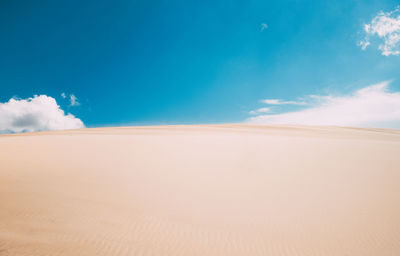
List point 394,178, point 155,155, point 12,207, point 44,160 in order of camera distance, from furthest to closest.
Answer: point 155,155, point 44,160, point 394,178, point 12,207

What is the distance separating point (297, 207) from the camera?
4.99m

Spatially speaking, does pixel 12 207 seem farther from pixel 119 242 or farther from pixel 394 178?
pixel 394 178

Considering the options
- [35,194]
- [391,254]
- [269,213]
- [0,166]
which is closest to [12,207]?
[35,194]

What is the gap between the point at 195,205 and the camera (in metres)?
4.96

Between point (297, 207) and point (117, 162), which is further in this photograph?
point (117, 162)

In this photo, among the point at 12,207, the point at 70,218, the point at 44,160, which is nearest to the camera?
the point at 70,218

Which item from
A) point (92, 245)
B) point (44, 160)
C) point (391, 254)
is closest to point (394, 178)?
point (391, 254)

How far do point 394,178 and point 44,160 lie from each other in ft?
43.7

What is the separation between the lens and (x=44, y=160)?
7844 millimetres

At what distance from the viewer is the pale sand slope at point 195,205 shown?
3.62 m

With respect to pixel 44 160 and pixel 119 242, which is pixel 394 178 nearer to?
pixel 119 242

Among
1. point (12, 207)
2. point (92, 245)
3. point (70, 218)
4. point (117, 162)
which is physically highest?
point (117, 162)

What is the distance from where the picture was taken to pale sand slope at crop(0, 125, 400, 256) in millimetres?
3623

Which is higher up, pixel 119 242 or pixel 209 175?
pixel 209 175
